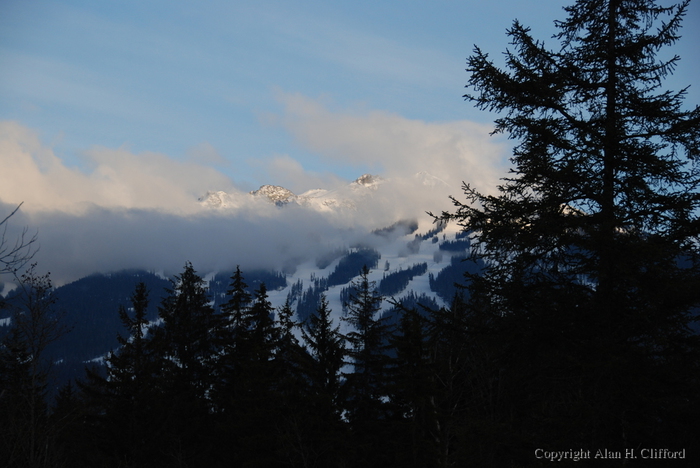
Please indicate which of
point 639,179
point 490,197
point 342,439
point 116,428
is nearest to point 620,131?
point 639,179

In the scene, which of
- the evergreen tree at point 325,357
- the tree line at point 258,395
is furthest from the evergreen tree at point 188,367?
the evergreen tree at point 325,357

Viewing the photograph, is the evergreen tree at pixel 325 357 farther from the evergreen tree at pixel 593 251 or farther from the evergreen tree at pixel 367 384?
the evergreen tree at pixel 593 251

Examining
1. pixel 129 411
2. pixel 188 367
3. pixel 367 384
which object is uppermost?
pixel 188 367

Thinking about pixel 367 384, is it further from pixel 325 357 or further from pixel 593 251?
pixel 593 251

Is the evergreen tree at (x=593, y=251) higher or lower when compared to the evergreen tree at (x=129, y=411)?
higher

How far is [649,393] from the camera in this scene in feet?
21.4

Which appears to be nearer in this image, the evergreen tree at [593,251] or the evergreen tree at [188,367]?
the evergreen tree at [593,251]

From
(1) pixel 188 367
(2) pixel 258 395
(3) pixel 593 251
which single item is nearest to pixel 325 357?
(2) pixel 258 395

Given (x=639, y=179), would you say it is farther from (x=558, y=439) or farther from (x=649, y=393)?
(x=558, y=439)

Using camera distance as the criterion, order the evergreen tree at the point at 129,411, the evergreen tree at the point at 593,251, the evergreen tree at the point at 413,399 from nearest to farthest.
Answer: the evergreen tree at the point at 593,251 → the evergreen tree at the point at 413,399 → the evergreen tree at the point at 129,411

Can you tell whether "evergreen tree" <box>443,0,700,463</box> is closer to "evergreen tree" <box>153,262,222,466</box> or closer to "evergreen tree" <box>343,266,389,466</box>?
"evergreen tree" <box>343,266,389,466</box>

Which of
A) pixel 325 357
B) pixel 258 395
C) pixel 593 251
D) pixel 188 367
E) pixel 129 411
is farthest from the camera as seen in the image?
pixel 188 367

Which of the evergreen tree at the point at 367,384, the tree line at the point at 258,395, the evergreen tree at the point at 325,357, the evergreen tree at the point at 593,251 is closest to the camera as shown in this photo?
the evergreen tree at the point at 593,251

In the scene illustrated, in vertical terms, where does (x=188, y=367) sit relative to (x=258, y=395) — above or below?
above
